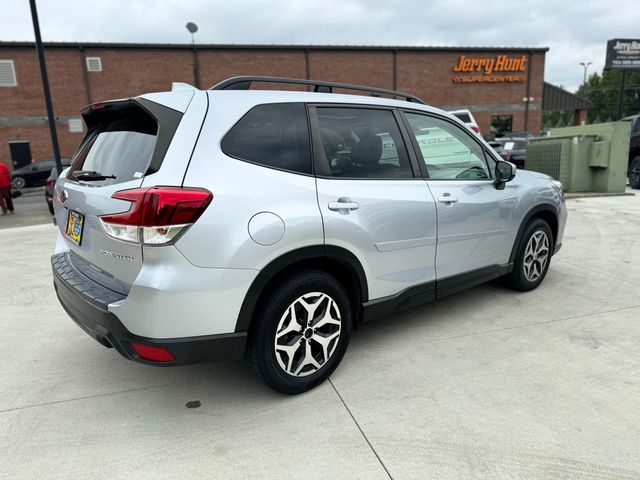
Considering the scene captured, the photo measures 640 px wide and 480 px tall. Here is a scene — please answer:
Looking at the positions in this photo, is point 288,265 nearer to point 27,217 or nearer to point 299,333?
point 299,333

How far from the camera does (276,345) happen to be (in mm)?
2598

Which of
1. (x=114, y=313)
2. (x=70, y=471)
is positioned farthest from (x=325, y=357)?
(x=70, y=471)

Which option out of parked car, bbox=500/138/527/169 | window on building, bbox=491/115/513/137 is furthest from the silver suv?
window on building, bbox=491/115/513/137

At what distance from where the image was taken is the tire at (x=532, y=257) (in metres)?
4.29

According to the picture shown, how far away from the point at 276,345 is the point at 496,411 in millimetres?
1300

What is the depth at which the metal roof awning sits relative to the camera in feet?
120

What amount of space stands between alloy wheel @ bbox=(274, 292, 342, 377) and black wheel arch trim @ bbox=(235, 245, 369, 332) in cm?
22

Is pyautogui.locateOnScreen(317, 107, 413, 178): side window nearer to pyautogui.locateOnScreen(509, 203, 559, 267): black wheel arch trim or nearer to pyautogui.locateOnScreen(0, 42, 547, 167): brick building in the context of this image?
pyautogui.locateOnScreen(509, 203, 559, 267): black wheel arch trim

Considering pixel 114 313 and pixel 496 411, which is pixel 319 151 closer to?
pixel 114 313

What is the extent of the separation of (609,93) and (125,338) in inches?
3699

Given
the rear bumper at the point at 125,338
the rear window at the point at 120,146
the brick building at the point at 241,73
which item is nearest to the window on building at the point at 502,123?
→ the brick building at the point at 241,73

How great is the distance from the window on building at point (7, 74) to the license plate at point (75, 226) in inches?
1164

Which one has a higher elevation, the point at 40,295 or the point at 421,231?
the point at 421,231

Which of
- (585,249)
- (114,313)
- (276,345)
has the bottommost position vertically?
(585,249)
